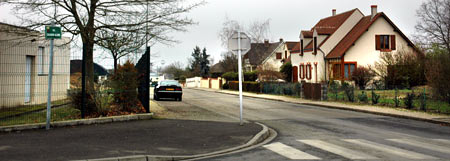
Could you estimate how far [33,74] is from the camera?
12.5m

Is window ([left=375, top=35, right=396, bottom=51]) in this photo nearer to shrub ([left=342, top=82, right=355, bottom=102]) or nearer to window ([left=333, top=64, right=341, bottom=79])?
window ([left=333, top=64, right=341, bottom=79])

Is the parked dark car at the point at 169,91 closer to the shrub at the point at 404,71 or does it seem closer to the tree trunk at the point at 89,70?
the tree trunk at the point at 89,70

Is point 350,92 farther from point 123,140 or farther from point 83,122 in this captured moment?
point 123,140

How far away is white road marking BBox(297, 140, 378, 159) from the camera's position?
7301mm

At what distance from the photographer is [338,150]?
7949mm

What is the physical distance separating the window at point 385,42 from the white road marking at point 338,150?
1189 inches

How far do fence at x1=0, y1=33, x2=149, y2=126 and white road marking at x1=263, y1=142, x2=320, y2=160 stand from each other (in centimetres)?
673

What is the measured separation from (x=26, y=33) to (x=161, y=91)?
12638 millimetres

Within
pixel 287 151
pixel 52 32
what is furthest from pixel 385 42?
pixel 52 32

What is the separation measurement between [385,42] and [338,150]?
31.9 meters

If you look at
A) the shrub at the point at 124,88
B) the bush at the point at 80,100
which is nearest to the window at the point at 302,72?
the shrub at the point at 124,88

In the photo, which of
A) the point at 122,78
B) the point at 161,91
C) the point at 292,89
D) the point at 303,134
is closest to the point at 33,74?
the point at 122,78

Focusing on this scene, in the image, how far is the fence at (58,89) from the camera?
11469 millimetres

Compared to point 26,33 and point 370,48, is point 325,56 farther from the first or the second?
point 26,33
